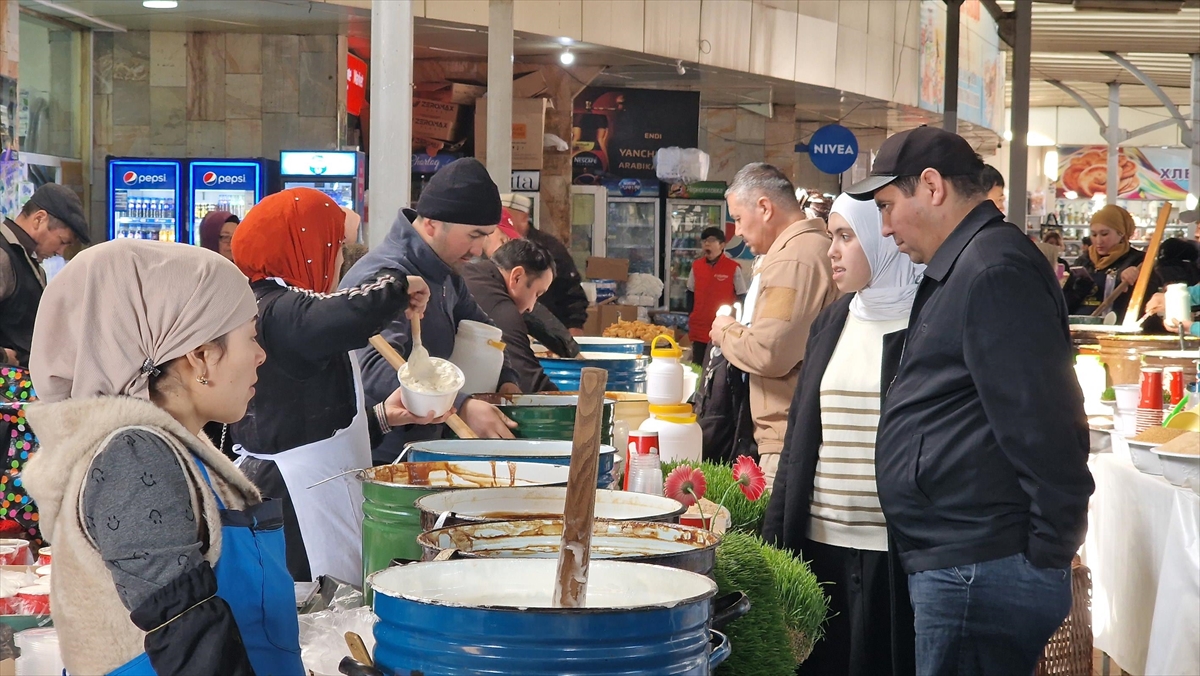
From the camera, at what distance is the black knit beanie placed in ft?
11.9

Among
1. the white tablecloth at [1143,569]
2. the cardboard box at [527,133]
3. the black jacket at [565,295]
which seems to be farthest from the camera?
the cardboard box at [527,133]

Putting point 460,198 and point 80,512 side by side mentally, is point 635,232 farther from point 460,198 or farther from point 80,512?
point 80,512

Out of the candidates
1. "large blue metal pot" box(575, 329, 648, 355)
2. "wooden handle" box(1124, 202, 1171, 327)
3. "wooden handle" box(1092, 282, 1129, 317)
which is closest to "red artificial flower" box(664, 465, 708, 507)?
"large blue metal pot" box(575, 329, 648, 355)

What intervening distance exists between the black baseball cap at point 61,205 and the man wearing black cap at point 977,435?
467 centimetres

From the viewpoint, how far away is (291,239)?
2.98m

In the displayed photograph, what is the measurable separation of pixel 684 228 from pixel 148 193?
7287 millimetres

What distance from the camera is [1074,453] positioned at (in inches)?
104

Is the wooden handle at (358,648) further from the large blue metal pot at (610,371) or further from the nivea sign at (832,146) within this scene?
the nivea sign at (832,146)

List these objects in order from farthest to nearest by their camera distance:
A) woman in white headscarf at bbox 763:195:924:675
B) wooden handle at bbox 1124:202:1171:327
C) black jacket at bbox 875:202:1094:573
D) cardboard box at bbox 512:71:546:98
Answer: cardboard box at bbox 512:71:546:98, wooden handle at bbox 1124:202:1171:327, woman in white headscarf at bbox 763:195:924:675, black jacket at bbox 875:202:1094:573

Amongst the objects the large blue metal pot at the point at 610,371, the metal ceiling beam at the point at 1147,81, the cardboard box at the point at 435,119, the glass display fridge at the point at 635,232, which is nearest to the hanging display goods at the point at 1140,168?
the metal ceiling beam at the point at 1147,81

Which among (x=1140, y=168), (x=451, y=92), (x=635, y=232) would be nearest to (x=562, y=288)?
(x=451, y=92)

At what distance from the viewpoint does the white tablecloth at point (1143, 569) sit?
3752 mm

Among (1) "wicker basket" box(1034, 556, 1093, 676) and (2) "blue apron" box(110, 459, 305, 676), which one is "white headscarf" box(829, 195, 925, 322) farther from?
(2) "blue apron" box(110, 459, 305, 676)

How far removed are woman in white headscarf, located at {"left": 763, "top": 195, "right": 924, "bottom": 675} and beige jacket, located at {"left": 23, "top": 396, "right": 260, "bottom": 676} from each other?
202 centimetres
